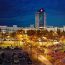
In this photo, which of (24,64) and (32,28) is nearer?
(24,64)

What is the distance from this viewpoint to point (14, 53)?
135 inches

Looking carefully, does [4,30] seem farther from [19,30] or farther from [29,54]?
[29,54]

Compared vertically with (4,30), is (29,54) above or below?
below

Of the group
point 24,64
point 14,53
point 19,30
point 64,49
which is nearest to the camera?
point 24,64

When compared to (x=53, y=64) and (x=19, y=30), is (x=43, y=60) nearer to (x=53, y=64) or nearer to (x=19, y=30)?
(x=53, y=64)

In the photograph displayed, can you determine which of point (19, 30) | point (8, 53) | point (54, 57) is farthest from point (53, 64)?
point (19, 30)

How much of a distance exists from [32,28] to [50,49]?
6.44 metres

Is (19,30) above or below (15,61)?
above

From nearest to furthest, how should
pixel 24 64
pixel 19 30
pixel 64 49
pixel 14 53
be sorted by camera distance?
1. pixel 24 64
2. pixel 14 53
3. pixel 64 49
4. pixel 19 30

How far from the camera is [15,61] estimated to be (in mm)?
3328

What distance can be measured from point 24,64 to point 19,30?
6.43m

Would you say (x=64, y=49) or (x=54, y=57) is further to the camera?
(x=64, y=49)

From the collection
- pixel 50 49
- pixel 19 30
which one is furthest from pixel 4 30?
pixel 50 49

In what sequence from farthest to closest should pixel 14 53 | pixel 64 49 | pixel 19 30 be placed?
pixel 19 30 → pixel 64 49 → pixel 14 53
